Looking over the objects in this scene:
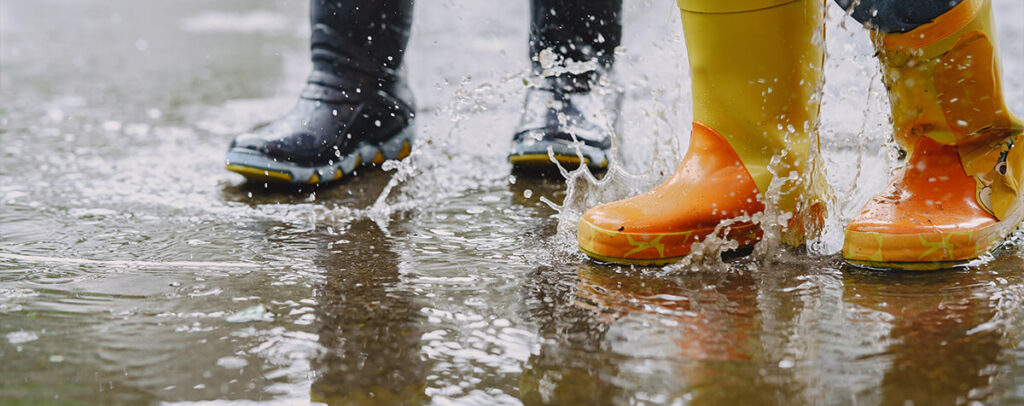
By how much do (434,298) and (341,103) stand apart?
842mm

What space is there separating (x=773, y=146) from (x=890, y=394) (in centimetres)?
Result: 51

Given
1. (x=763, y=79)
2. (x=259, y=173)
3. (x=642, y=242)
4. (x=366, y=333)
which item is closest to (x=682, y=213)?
(x=642, y=242)

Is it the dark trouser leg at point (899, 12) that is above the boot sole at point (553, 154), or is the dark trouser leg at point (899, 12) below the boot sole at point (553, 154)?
above

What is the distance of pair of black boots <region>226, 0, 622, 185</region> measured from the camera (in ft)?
5.85

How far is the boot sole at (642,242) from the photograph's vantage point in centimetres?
122

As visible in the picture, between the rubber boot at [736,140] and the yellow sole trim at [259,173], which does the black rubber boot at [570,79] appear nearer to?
the yellow sole trim at [259,173]

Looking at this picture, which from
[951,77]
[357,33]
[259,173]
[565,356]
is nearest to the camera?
[565,356]

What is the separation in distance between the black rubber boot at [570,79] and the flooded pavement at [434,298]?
3.5 inches

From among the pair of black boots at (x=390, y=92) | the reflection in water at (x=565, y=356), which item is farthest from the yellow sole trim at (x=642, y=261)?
the pair of black boots at (x=390, y=92)

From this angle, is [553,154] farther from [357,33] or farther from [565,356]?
[565,356]

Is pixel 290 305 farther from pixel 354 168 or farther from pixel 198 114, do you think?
pixel 198 114

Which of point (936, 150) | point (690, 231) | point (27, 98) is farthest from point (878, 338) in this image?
point (27, 98)

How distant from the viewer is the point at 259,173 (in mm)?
1699

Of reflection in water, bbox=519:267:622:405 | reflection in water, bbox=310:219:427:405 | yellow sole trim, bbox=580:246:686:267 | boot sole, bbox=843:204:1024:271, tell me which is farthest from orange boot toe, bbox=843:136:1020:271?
reflection in water, bbox=310:219:427:405
